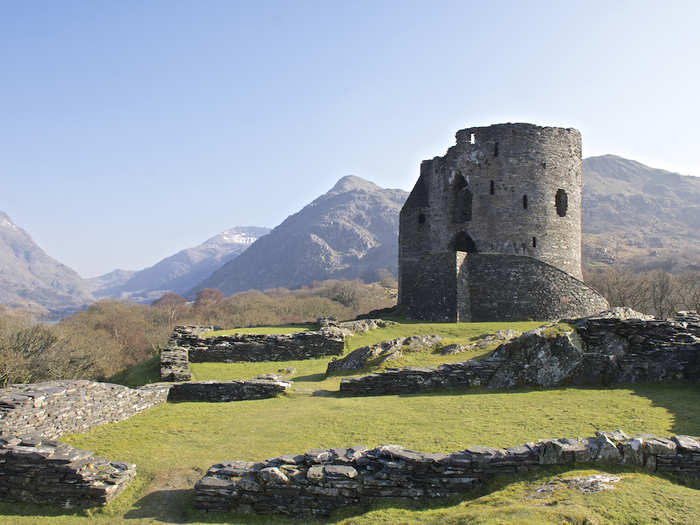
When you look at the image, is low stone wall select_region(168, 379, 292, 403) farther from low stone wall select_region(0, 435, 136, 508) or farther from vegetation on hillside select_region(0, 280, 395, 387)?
vegetation on hillside select_region(0, 280, 395, 387)

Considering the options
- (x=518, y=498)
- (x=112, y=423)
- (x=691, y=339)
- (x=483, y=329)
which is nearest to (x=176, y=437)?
(x=112, y=423)

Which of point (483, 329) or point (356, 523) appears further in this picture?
point (483, 329)

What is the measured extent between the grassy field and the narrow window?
20.9 m

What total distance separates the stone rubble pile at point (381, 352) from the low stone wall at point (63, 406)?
7.24m

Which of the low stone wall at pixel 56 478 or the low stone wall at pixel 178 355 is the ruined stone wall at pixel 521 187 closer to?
the low stone wall at pixel 178 355

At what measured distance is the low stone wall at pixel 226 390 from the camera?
57.1ft

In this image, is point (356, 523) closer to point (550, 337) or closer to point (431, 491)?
point (431, 491)

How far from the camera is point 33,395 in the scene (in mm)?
13219

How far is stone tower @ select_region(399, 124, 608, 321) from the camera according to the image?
99.5ft

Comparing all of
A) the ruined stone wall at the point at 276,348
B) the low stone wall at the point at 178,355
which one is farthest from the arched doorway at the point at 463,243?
the low stone wall at the point at 178,355

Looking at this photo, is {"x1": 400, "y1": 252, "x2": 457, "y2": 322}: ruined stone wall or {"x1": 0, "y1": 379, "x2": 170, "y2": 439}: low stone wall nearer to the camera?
{"x1": 0, "y1": 379, "x2": 170, "y2": 439}: low stone wall

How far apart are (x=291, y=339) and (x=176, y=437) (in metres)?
12.5

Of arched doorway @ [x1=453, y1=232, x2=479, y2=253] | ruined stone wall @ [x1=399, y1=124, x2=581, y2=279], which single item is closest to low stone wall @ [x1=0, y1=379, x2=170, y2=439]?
ruined stone wall @ [x1=399, y1=124, x2=581, y2=279]

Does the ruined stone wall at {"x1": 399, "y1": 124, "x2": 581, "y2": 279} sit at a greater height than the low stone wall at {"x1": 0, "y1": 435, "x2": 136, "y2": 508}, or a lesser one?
greater
